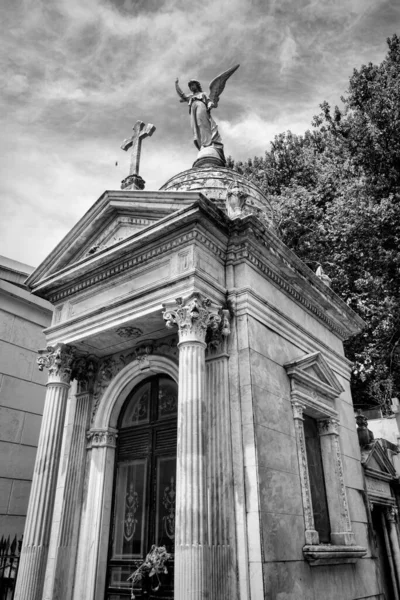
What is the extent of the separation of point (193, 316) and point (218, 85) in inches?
355

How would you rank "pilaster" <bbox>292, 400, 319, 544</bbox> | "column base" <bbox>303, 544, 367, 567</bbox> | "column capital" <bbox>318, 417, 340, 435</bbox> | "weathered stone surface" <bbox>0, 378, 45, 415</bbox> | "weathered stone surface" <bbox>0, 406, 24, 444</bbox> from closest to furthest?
"column base" <bbox>303, 544, 367, 567</bbox> < "pilaster" <bbox>292, 400, 319, 544</bbox> < "column capital" <bbox>318, 417, 340, 435</bbox> < "weathered stone surface" <bbox>0, 406, 24, 444</bbox> < "weathered stone surface" <bbox>0, 378, 45, 415</bbox>

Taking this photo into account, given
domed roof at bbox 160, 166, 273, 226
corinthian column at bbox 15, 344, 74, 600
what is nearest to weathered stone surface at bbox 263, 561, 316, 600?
corinthian column at bbox 15, 344, 74, 600

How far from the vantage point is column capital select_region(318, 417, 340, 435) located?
29.6ft

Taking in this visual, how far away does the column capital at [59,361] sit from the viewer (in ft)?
27.2

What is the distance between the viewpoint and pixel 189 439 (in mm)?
6051

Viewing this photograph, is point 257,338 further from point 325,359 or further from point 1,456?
point 1,456

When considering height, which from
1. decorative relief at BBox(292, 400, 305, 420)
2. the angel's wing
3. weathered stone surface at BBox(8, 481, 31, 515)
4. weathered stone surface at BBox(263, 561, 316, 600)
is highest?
the angel's wing

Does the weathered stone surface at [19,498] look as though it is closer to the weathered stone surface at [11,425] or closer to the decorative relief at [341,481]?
the weathered stone surface at [11,425]

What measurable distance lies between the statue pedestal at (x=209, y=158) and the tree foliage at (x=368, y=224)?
5.88 m

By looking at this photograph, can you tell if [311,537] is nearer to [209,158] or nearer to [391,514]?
Result: [391,514]

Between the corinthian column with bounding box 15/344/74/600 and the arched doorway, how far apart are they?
3.84 ft

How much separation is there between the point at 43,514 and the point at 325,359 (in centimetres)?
594

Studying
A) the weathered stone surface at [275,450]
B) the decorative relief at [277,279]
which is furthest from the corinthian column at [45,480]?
the decorative relief at [277,279]

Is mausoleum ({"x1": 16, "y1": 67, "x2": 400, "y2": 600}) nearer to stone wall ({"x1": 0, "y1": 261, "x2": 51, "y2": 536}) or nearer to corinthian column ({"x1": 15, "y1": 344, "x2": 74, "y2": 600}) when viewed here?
corinthian column ({"x1": 15, "y1": 344, "x2": 74, "y2": 600})
